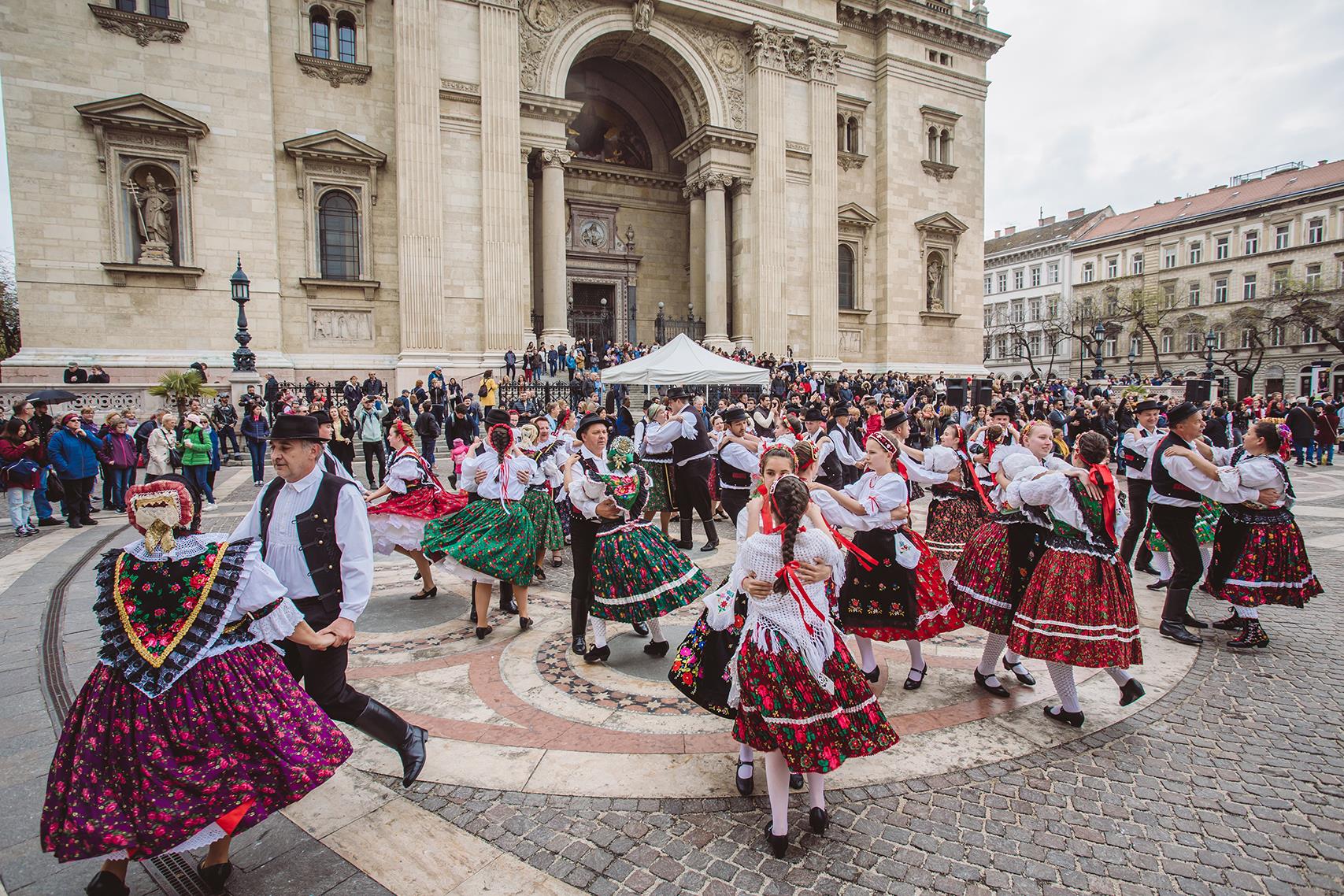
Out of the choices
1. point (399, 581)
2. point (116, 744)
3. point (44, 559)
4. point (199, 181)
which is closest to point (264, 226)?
point (199, 181)

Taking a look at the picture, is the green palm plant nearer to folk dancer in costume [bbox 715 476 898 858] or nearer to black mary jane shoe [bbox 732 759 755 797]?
black mary jane shoe [bbox 732 759 755 797]

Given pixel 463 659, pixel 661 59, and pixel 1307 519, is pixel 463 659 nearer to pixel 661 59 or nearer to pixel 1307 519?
pixel 1307 519

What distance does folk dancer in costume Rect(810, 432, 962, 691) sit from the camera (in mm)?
4941

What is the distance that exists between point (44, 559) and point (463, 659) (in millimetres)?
7038

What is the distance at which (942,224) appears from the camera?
33.2 metres

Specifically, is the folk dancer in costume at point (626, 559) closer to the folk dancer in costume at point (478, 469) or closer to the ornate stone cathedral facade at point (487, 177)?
the folk dancer in costume at point (478, 469)

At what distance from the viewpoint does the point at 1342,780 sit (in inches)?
159

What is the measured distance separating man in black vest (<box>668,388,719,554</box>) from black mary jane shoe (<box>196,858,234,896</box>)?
7.13 meters

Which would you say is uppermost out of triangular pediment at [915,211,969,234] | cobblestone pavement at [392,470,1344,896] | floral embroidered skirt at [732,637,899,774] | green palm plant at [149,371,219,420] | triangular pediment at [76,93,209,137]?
triangular pediment at [915,211,969,234]

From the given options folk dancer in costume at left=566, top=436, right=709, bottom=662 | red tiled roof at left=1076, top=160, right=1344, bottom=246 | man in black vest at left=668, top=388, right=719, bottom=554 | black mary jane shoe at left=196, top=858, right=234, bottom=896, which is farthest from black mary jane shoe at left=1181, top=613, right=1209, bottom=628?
red tiled roof at left=1076, top=160, right=1344, bottom=246

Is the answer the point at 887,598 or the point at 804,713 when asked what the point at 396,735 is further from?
the point at 887,598

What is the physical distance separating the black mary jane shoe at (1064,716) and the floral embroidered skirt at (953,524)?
2.33 m

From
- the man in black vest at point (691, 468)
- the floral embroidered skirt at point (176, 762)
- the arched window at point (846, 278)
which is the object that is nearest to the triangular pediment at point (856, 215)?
the arched window at point (846, 278)

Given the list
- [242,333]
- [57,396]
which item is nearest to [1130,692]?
[57,396]
